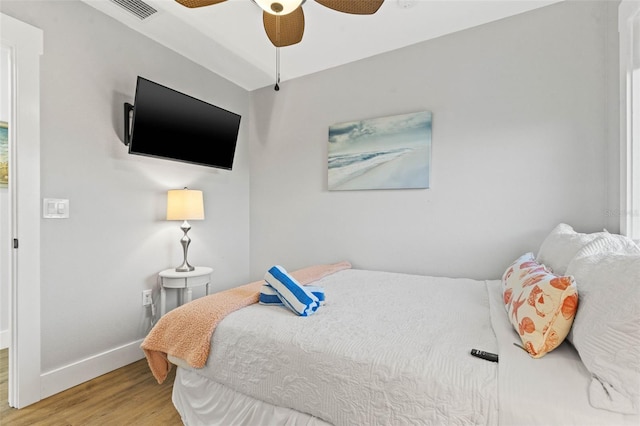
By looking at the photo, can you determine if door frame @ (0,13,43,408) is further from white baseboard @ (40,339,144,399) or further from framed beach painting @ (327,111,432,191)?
framed beach painting @ (327,111,432,191)

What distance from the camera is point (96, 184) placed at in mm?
2236

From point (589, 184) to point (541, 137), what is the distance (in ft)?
1.39

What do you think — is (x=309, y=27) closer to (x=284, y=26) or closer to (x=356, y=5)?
(x=284, y=26)

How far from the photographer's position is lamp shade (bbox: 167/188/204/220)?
2.54 metres

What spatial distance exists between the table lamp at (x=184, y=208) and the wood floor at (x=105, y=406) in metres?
0.85

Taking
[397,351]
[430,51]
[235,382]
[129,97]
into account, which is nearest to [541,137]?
[430,51]

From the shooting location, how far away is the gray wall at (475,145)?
208 centimetres

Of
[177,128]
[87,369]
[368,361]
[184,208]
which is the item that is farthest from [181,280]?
[368,361]

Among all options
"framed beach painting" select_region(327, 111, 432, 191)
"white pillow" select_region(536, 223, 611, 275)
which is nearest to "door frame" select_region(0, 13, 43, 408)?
"framed beach painting" select_region(327, 111, 432, 191)

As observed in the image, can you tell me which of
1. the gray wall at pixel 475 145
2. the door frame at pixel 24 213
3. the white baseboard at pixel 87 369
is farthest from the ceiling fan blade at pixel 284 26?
the white baseboard at pixel 87 369

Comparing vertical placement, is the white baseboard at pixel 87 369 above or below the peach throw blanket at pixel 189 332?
below

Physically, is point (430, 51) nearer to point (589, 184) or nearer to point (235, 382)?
point (589, 184)

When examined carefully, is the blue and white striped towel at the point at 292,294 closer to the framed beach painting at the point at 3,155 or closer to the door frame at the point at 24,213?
the door frame at the point at 24,213

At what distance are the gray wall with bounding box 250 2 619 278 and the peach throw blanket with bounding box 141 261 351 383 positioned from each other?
1.47m
